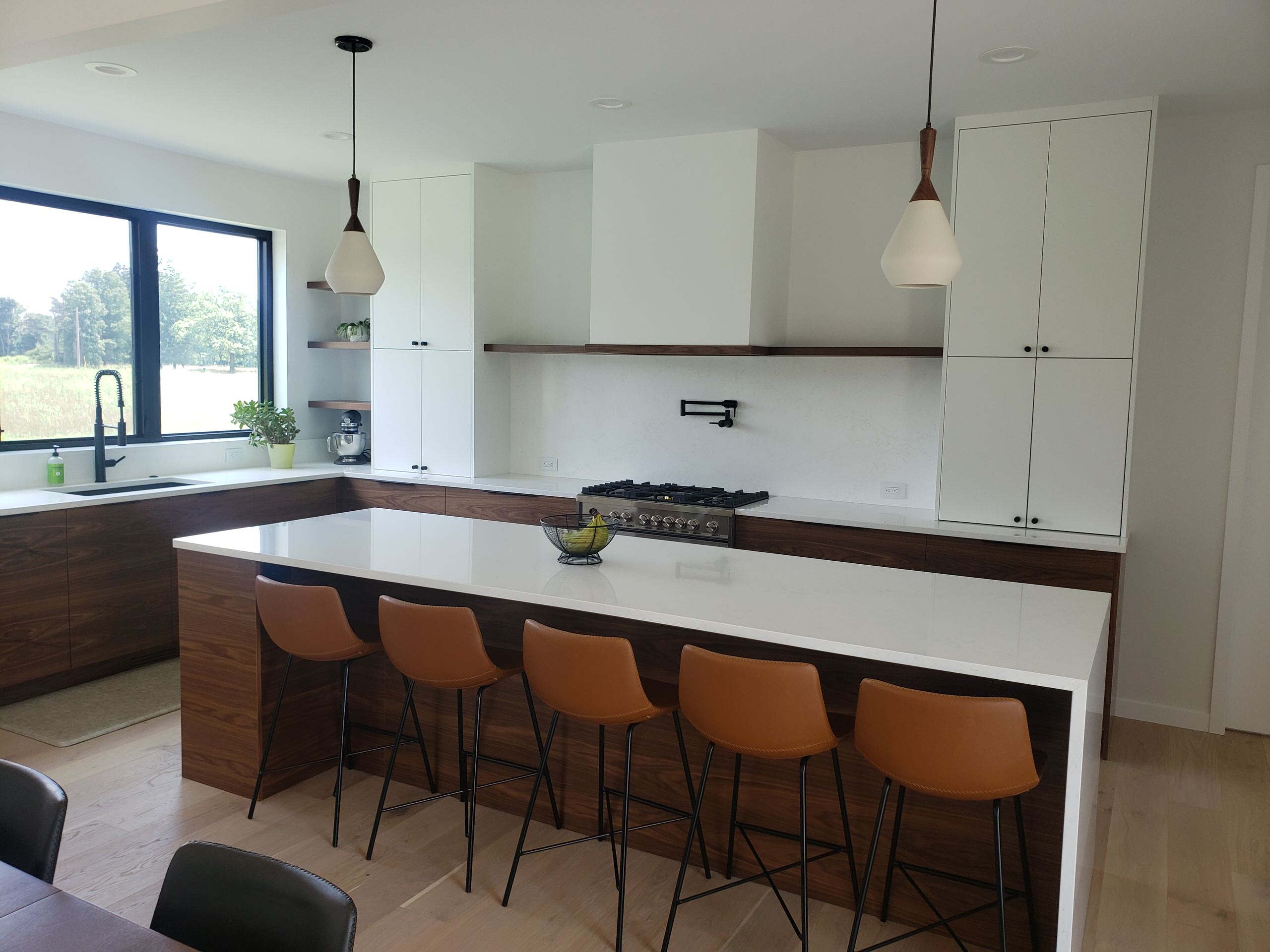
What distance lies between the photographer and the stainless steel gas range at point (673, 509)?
4.31 m

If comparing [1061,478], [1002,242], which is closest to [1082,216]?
[1002,242]

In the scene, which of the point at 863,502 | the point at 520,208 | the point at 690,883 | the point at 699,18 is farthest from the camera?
the point at 520,208

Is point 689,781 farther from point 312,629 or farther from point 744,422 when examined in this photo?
point 744,422

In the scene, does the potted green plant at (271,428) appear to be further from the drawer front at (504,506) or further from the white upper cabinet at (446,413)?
the drawer front at (504,506)

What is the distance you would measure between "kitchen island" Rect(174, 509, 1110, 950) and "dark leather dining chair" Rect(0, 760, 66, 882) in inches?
45.9

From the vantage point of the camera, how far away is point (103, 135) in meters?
4.70

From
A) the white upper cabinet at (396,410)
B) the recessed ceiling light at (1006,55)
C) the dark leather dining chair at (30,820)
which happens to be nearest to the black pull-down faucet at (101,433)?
the white upper cabinet at (396,410)

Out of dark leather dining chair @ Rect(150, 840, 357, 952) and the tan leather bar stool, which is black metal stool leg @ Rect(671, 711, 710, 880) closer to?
the tan leather bar stool

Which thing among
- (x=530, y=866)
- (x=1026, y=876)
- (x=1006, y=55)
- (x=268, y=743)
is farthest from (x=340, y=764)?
(x=1006, y=55)

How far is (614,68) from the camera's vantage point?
3.44 meters

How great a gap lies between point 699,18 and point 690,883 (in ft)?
8.77

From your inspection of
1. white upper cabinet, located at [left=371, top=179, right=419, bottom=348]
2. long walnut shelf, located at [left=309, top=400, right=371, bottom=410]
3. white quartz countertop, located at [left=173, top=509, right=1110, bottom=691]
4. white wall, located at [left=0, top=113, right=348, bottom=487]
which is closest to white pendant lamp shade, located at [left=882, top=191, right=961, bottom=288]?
white quartz countertop, located at [left=173, top=509, right=1110, bottom=691]

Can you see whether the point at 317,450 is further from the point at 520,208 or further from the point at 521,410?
the point at 520,208

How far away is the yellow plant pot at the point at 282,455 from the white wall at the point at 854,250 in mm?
3065
